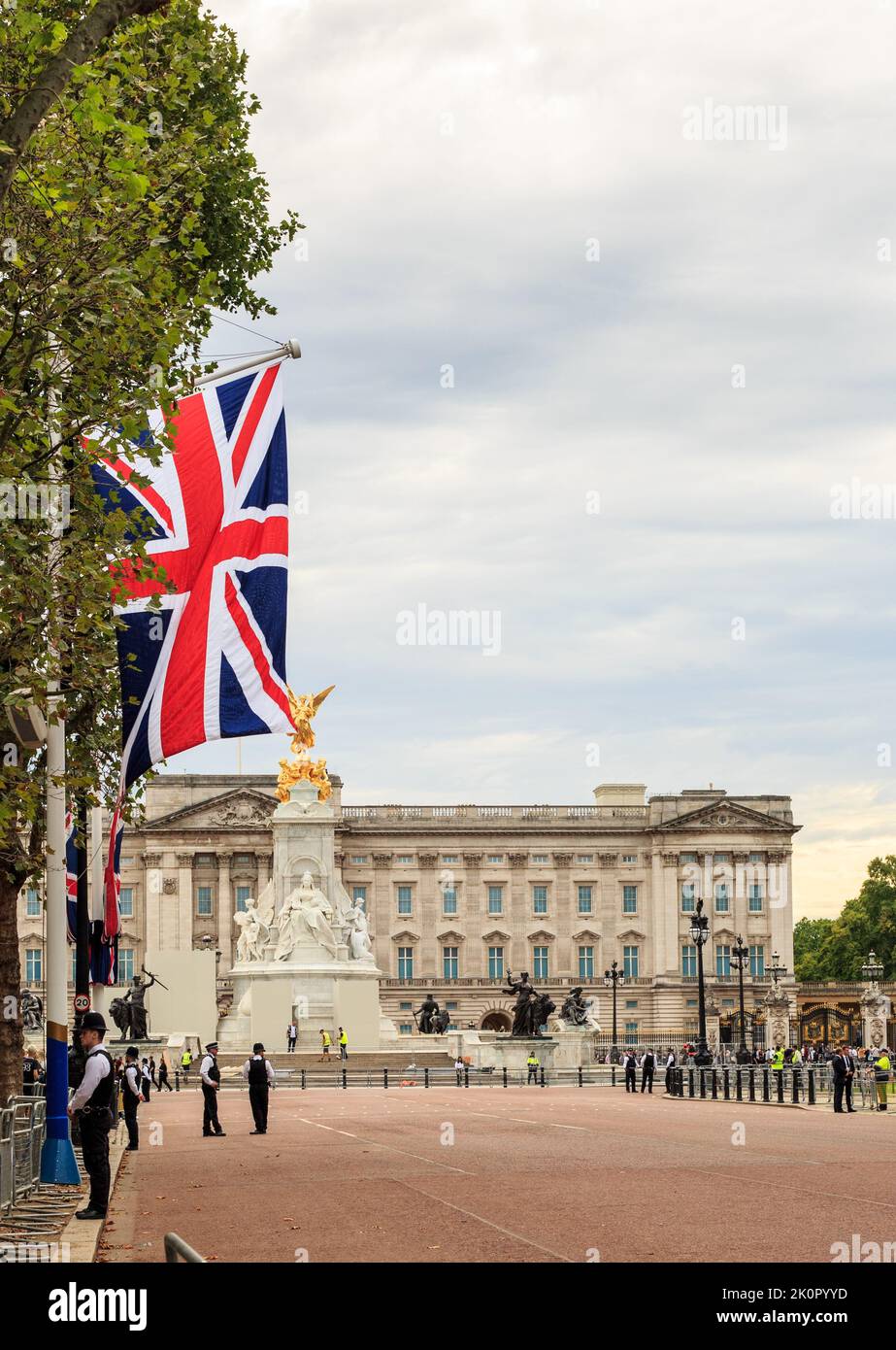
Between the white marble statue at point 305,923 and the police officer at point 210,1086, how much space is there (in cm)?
4581

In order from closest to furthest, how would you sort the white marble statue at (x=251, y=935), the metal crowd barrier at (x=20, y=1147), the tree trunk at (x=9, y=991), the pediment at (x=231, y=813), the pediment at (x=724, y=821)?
the metal crowd barrier at (x=20, y=1147) < the tree trunk at (x=9, y=991) < the white marble statue at (x=251, y=935) < the pediment at (x=231, y=813) < the pediment at (x=724, y=821)

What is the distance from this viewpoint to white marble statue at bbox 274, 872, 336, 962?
7906 centimetres

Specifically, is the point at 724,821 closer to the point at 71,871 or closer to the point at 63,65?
the point at 71,871

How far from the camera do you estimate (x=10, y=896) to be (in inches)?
919

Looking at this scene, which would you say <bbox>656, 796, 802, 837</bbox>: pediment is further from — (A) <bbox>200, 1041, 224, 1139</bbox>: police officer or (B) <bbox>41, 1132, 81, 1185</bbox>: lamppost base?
(B) <bbox>41, 1132, 81, 1185</bbox>: lamppost base

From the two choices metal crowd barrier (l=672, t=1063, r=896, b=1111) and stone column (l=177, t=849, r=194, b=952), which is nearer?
metal crowd barrier (l=672, t=1063, r=896, b=1111)

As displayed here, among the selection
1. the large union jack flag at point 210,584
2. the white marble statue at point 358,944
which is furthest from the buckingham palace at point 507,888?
the large union jack flag at point 210,584

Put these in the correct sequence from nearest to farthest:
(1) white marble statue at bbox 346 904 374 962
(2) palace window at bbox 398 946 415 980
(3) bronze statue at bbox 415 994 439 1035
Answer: (1) white marble statue at bbox 346 904 374 962 < (3) bronze statue at bbox 415 994 439 1035 < (2) palace window at bbox 398 946 415 980

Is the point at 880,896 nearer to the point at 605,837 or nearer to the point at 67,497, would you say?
the point at 605,837

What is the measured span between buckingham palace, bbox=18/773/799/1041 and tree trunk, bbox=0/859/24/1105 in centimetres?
10323

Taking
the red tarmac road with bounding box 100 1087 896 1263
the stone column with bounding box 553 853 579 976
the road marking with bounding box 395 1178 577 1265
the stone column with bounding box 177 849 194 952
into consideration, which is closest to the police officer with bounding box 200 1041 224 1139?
the red tarmac road with bounding box 100 1087 896 1263

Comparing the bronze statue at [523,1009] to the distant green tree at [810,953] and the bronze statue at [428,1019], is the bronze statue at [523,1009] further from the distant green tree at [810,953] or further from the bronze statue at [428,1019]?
the distant green tree at [810,953]

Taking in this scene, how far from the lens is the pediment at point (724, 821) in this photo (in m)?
131
